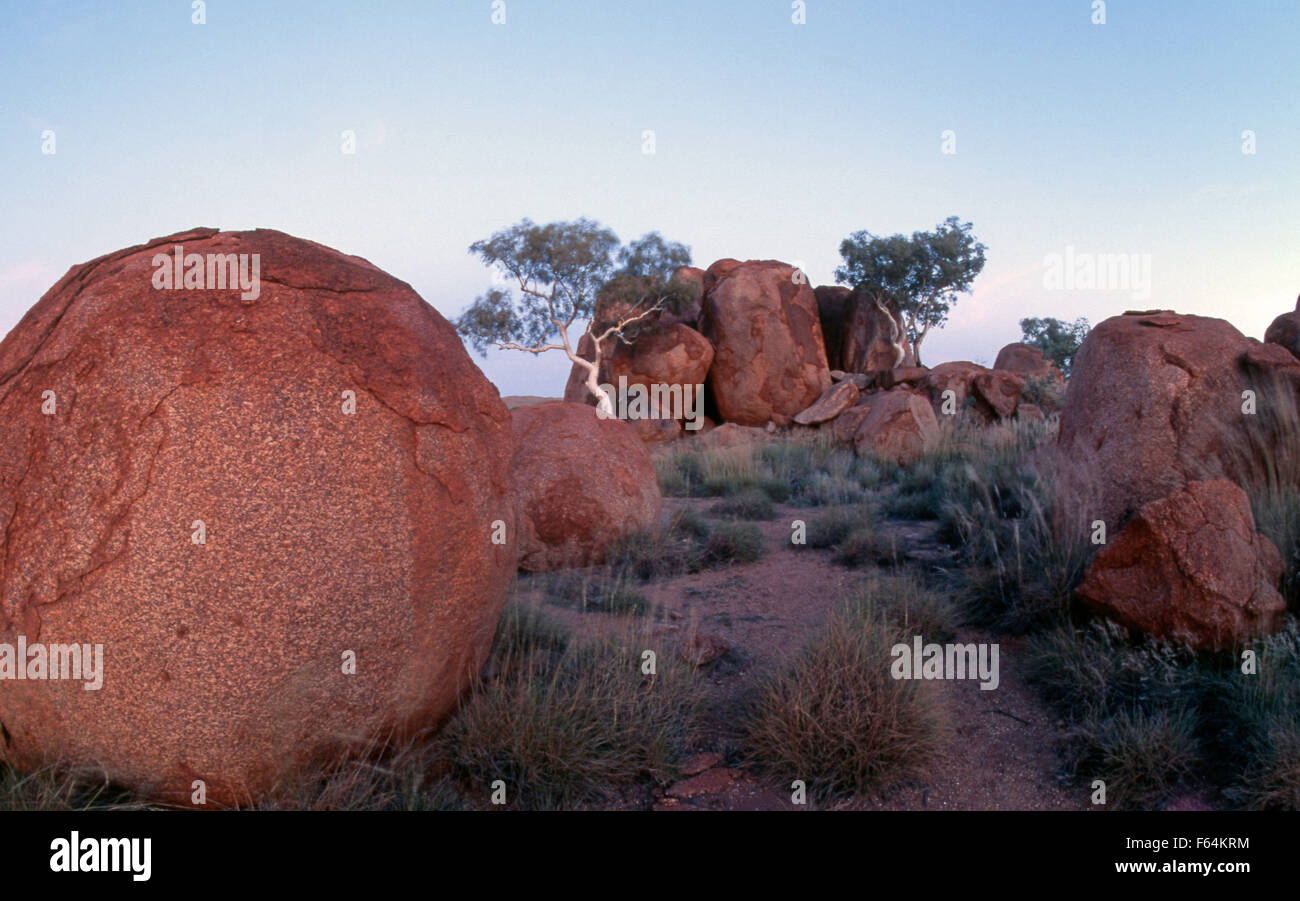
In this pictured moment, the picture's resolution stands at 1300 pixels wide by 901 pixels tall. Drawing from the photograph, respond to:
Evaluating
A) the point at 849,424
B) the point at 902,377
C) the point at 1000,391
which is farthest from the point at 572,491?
the point at 902,377

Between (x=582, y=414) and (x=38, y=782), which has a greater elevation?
(x=582, y=414)

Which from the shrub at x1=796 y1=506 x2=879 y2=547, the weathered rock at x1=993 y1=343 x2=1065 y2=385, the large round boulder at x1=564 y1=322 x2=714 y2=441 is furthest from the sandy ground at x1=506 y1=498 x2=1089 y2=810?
the weathered rock at x1=993 y1=343 x2=1065 y2=385

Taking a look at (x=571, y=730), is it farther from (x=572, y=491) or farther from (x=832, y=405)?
(x=832, y=405)

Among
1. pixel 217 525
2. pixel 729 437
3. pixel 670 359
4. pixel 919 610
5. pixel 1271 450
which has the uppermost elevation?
pixel 670 359

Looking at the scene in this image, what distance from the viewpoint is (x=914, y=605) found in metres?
4.95

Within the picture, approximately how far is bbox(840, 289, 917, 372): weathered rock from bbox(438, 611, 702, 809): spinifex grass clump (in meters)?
22.1

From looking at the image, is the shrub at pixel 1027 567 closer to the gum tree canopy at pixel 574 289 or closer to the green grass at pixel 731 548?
the green grass at pixel 731 548

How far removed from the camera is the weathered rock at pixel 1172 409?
5363mm

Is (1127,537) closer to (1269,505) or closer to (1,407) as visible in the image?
(1269,505)

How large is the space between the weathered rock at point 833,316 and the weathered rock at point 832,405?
603 cm

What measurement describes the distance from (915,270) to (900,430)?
15920 millimetres

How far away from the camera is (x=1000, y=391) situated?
16781 millimetres
